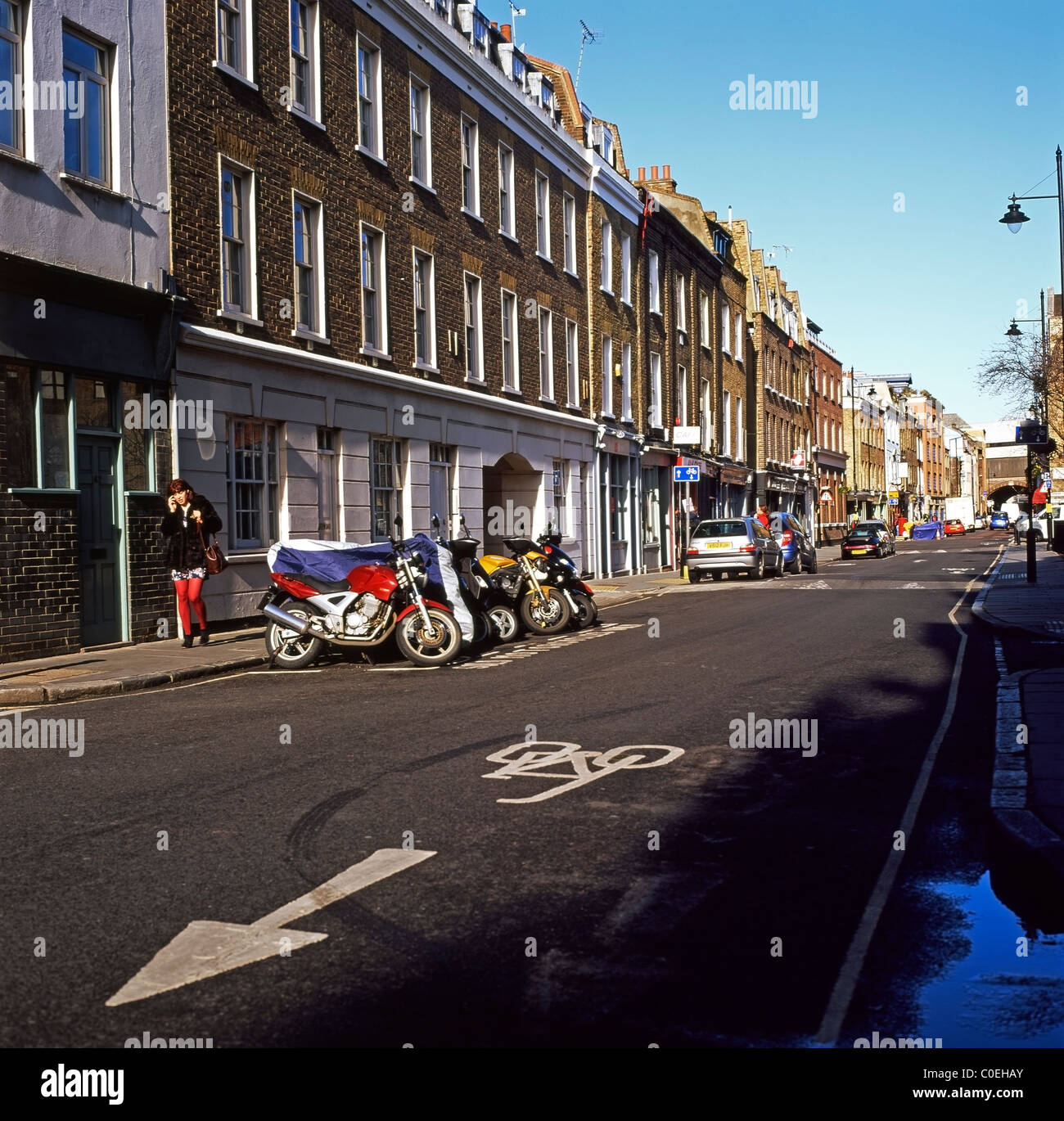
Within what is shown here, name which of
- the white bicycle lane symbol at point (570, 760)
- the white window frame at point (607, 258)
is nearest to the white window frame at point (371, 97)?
the white window frame at point (607, 258)

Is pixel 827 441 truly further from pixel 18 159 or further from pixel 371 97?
pixel 18 159

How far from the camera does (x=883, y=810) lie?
21.2ft

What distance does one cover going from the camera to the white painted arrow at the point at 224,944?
13.4 feet

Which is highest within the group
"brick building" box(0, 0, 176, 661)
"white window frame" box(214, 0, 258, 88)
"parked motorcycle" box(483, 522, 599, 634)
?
"white window frame" box(214, 0, 258, 88)

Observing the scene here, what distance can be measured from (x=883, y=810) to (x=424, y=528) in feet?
62.4

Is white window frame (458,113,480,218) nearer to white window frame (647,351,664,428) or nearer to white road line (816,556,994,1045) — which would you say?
white window frame (647,351,664,428)

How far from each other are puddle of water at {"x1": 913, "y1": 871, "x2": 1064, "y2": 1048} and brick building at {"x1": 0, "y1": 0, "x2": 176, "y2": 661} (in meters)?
12.1

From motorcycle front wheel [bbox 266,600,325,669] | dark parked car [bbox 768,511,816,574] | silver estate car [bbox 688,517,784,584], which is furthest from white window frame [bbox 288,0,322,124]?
dark parked car [bbox 768,511,816,574]

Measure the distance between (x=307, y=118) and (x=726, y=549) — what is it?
1655 centimetres

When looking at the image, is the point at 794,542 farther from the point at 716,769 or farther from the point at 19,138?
the point at 716,769

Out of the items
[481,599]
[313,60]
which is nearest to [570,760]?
[481,599]

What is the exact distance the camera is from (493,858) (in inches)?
221

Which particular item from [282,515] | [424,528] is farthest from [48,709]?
[424,528]

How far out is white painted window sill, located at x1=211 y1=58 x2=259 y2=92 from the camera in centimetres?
1819
